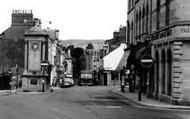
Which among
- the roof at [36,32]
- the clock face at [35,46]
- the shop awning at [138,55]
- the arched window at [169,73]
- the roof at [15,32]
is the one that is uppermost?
the roof at [15,32]

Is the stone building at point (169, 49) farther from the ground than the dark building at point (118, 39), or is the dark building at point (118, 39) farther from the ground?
the dark building at point (118, 39)

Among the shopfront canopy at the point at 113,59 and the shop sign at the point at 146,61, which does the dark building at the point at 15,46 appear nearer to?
the shopfront canopy at the point at 113,59

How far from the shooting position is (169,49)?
102 feet

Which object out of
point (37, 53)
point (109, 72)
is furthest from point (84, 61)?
point (37, 53)

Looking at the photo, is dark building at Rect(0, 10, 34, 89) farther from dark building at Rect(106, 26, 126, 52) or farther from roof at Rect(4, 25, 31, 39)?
dark building at Rect(106, 26, 126, 52)

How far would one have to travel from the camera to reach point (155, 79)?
3638 centimetres

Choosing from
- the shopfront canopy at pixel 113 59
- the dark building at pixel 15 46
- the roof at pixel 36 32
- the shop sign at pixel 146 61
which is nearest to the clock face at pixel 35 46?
the roof at pixel 36 32

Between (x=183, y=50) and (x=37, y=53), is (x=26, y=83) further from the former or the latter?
(x=183, y=50)

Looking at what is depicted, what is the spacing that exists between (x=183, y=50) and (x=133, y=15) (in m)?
22.9

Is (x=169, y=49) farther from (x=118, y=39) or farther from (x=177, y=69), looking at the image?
(x=118, y=39)

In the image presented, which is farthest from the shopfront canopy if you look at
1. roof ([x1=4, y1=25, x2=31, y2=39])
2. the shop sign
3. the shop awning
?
the shop sign

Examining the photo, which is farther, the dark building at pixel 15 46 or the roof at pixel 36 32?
the dark building at pixel 15 46

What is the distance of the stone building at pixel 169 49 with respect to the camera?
29.4 metres

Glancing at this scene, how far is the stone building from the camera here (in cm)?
2941
